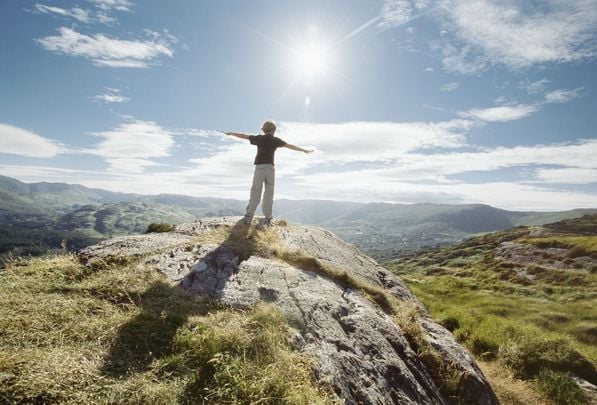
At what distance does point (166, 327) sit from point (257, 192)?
1031 cm

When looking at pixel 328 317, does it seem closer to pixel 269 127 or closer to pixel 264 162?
pixel 264 162

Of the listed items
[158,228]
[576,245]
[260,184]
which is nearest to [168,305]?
[158,228]

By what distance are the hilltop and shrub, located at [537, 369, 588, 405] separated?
192 inches

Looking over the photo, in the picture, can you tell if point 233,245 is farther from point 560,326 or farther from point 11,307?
point 560,326

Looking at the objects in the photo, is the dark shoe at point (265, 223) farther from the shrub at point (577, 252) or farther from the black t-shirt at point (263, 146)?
the shrub at point (577, 252)

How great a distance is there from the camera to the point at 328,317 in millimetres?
9117

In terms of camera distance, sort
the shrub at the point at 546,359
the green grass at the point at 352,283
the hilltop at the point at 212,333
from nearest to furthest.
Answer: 1. the hilltop at the point at 212,333
2. the green grass at the point at 352,283
3. the shrub at the point at 546,359

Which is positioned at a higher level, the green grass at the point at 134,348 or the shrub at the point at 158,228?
the shrub at the point at 158,228

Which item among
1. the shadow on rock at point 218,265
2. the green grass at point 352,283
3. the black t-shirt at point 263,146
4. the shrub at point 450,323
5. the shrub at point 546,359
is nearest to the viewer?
the shadow on rock at point 218,265

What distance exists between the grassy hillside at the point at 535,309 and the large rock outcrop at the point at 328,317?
525 centimetres

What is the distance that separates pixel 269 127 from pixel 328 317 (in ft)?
34.8

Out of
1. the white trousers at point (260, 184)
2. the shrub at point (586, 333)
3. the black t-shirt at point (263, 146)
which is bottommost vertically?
the shrub at point (586, 333)

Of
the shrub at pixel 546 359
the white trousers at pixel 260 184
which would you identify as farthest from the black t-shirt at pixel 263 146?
the shrub at pixel 546 359

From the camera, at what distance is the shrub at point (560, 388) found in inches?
518
